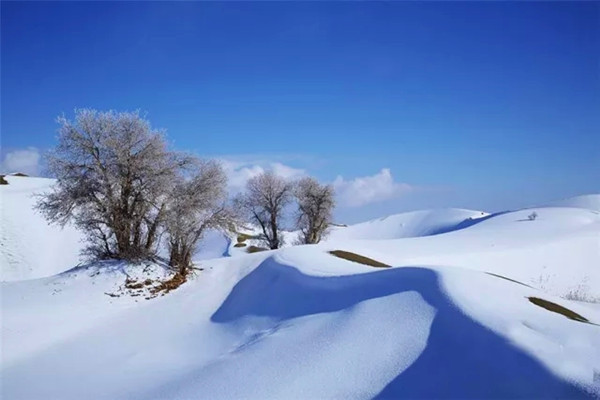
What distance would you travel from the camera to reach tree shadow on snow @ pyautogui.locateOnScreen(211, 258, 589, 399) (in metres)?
7.21

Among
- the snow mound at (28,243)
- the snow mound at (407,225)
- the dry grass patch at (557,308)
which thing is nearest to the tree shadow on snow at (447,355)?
the dry grass patch at (557,308)

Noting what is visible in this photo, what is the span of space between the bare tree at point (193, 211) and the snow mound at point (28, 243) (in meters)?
19.0

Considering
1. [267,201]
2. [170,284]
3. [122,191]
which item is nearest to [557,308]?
[170,284]

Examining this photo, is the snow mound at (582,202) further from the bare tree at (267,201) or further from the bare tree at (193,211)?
the bare tree at (193,211)

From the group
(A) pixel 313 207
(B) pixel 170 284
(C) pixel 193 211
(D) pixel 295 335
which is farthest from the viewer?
(A) pixel 313 207

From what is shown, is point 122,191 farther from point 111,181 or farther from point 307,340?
point 307,340

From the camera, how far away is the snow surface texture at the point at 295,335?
8086mm

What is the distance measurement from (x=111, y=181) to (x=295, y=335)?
15.6 m

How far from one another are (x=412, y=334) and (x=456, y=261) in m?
22.0

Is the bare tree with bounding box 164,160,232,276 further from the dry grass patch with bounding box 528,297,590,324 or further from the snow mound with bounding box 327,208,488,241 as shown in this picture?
the snow mound with bounding box 327,208,488,241

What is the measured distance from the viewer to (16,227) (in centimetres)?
4091

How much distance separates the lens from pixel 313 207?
45219mm

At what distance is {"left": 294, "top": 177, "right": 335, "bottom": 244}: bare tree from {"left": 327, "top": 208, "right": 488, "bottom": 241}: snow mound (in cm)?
3183

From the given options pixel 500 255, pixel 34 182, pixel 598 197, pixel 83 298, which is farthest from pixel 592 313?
pixel 34 182
